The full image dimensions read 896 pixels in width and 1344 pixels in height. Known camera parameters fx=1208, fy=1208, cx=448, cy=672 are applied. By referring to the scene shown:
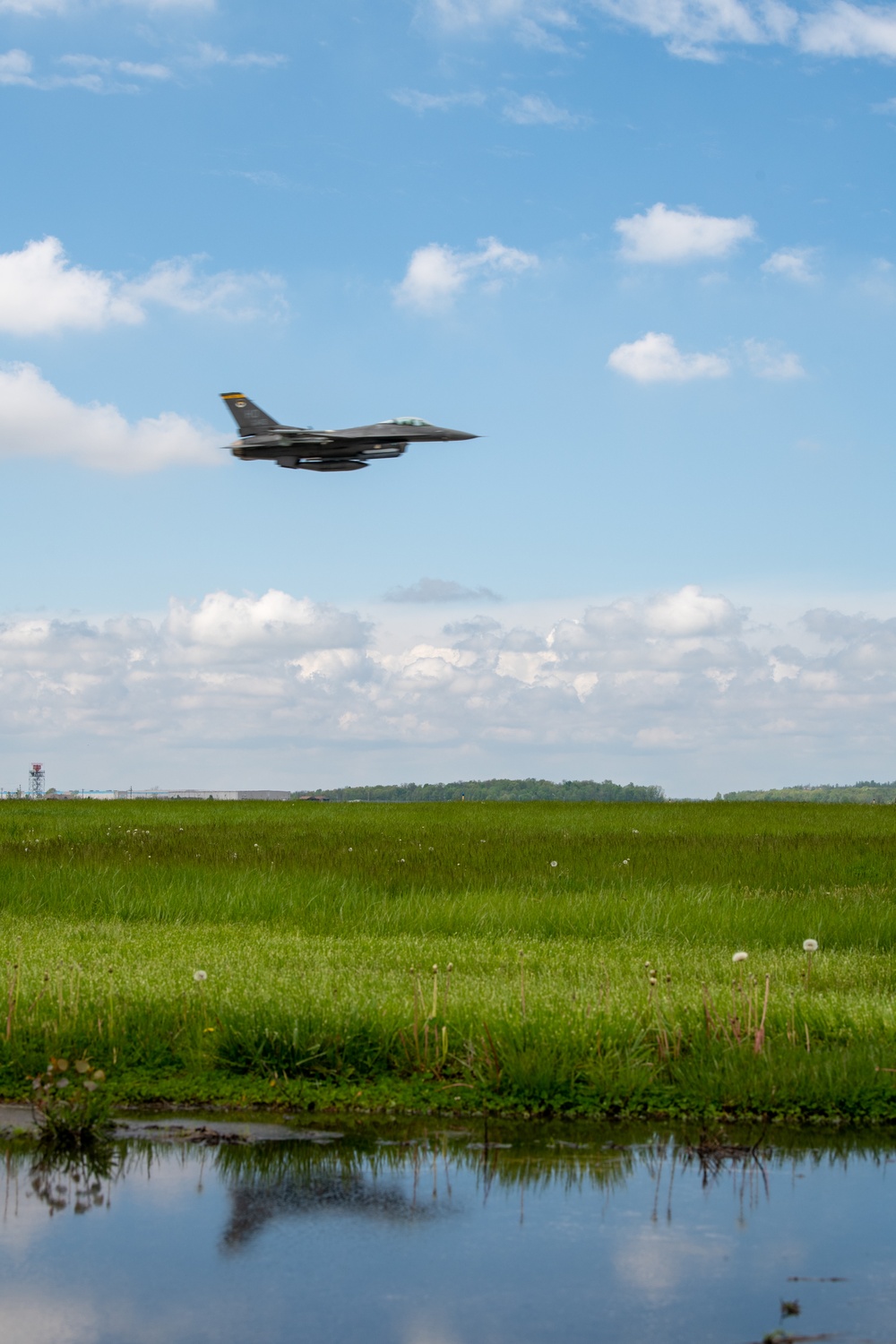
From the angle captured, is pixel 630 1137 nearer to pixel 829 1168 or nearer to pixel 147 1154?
pixel 829 1168

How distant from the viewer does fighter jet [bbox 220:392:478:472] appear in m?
53.2

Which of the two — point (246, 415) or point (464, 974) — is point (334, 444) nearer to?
point (246, 415)

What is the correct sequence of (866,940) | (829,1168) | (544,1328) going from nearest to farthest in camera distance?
(544,1328) → (829,1168) → (866,940)

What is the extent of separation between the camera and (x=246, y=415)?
63531 millimetres

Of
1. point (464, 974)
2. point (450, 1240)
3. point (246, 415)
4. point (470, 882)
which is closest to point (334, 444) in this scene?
point (246, 415)

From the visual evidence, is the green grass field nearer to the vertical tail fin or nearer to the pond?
the pond

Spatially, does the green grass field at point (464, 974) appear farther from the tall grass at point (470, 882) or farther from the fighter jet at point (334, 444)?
the fighter jet at point (334, 444)

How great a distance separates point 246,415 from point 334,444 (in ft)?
40.4

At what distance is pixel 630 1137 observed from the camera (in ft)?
22.7

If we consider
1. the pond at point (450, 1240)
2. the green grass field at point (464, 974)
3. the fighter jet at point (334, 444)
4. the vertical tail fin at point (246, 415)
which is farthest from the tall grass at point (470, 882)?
the vertical tail fin at point (246, 415)

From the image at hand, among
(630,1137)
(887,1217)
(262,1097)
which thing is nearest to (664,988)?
(630,1137)

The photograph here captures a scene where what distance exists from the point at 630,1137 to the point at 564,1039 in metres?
1.16

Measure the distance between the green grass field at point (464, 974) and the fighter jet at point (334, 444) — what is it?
30.1m

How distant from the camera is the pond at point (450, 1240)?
14.8 ft
